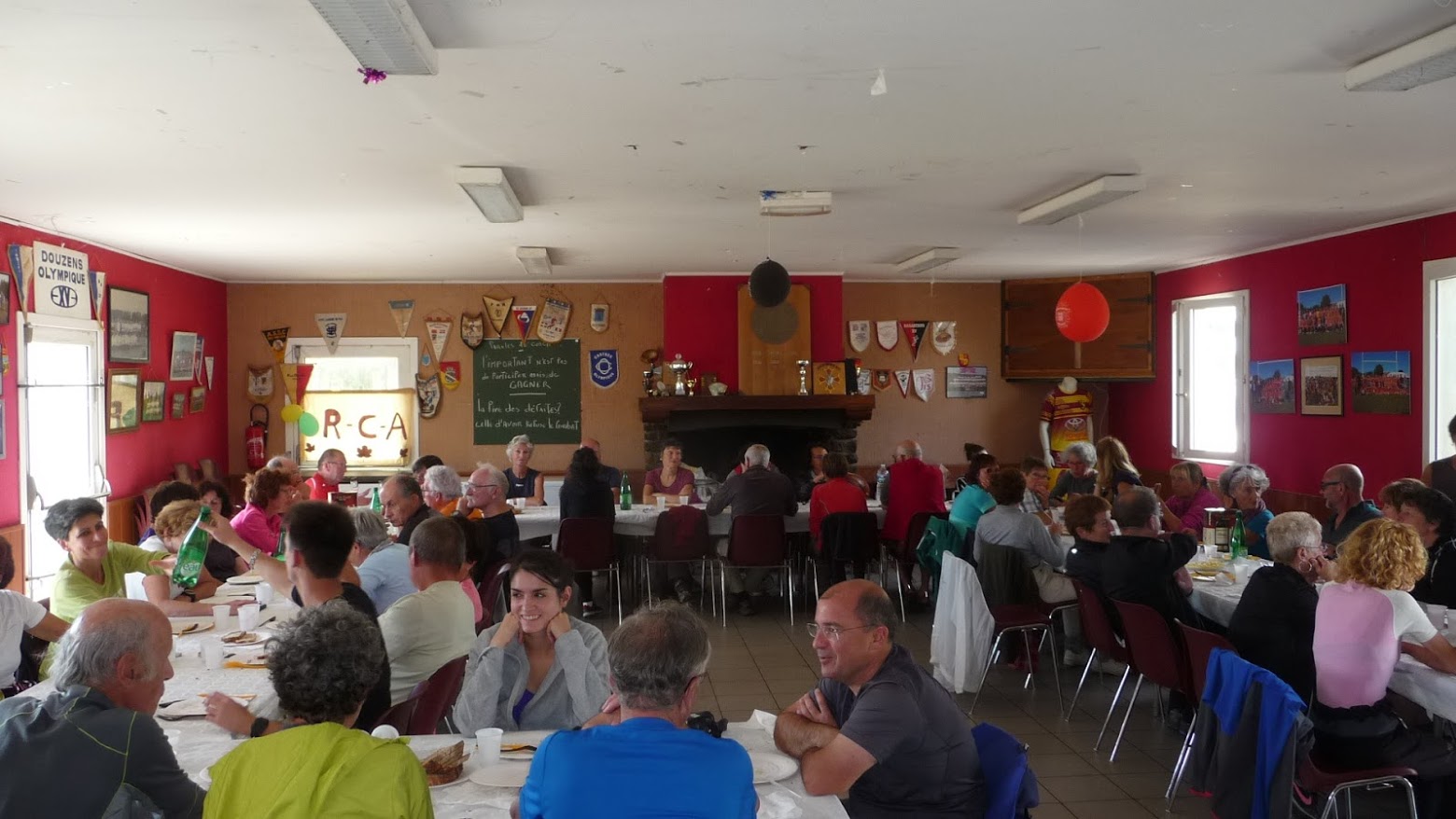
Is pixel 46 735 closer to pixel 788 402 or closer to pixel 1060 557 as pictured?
pixel 1060 557

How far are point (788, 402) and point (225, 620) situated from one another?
6.82 m

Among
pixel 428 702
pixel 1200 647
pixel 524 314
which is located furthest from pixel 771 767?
pixel 524 314

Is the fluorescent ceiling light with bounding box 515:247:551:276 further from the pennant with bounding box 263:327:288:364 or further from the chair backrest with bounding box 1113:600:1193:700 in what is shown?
the chair backrest with bounding box 1113:600:1193:700

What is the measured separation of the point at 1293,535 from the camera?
4016 millimetres

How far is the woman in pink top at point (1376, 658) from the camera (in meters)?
3.48

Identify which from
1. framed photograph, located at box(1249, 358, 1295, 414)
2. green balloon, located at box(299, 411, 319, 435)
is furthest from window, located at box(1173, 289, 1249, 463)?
green balloon, located at box(299, 411, 319, 435)

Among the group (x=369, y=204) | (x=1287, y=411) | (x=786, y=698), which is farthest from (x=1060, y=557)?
(x=369, y=204)

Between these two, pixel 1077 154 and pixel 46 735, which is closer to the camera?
pixel 46 735

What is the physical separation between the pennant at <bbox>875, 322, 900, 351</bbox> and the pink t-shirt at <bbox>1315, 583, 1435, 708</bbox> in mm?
8334

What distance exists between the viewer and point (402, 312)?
1109 cm

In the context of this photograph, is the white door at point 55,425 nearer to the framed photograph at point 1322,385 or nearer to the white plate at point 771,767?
the white plate at point 771,767

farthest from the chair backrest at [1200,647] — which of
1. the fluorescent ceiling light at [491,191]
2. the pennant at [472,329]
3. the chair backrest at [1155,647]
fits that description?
the pennant at [472,329]

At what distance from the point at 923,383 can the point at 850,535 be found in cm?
489

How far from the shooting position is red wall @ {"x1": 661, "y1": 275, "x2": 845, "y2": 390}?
1064 cm
